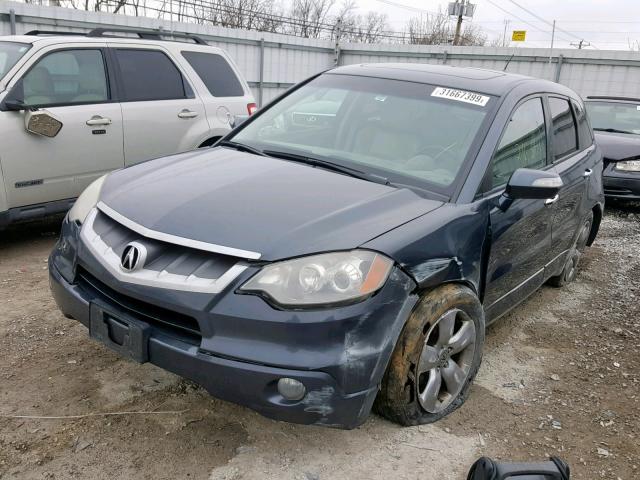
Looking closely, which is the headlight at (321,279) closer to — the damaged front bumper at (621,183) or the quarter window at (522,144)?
the quarter window at (522,144)

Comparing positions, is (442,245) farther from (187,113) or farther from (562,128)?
(187,113)

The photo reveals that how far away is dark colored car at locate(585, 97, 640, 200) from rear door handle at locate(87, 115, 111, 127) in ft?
20.4

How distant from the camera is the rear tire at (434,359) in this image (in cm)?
249

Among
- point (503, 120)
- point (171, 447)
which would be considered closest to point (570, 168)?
point (503, 120)

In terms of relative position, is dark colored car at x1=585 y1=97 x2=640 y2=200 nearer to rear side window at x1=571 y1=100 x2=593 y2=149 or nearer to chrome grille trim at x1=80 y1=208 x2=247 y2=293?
rear side window at x1=571 y1=100 x2=593 y2=149

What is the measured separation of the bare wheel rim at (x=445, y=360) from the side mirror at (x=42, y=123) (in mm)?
3658

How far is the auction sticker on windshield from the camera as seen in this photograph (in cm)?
328

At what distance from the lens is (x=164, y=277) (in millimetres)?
2291

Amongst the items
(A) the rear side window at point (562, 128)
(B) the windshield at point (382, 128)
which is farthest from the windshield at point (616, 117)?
(B) the windshield at point (382, 128)

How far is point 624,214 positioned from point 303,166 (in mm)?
6689

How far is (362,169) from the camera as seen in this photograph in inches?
121

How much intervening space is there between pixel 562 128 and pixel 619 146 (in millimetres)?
4489

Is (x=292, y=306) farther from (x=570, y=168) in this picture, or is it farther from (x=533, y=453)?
(x=570, y=168)

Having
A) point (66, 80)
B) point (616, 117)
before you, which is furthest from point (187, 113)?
point (616, 117)
